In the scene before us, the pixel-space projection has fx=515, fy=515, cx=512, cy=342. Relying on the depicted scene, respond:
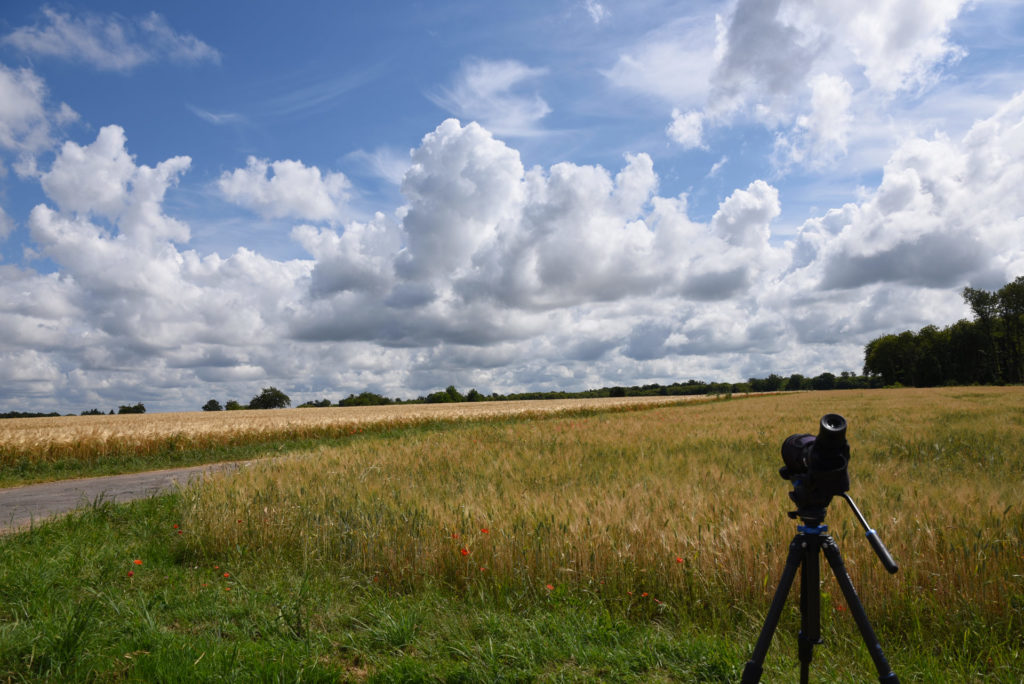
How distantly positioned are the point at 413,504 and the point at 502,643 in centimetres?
321

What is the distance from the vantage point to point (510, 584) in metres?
5.28

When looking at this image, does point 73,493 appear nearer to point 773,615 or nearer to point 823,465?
point 773,615

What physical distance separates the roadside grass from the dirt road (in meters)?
3.44

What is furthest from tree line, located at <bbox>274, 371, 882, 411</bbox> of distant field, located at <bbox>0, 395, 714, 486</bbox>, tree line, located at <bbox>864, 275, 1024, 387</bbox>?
distant field, located at <bbox>0, 395, 714, 486</bbox>


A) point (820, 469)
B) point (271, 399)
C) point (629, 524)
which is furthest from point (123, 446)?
point (271, 399)

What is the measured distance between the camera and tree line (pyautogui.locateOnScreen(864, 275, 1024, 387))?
89375 mm

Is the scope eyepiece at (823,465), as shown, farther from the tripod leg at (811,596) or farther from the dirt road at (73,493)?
the dirt road at (73,493)

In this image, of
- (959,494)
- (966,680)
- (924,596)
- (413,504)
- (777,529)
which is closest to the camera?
(966,680)

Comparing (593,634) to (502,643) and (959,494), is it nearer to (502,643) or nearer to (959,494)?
(502,643)

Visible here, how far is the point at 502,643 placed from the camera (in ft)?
13.1

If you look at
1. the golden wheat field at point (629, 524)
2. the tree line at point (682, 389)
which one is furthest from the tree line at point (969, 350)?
the golden wheat field at point (629, 524)

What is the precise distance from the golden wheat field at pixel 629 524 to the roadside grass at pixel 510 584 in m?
0.03

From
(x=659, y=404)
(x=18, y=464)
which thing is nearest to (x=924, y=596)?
(x=18, y=464)

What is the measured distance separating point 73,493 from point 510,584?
1532cm
